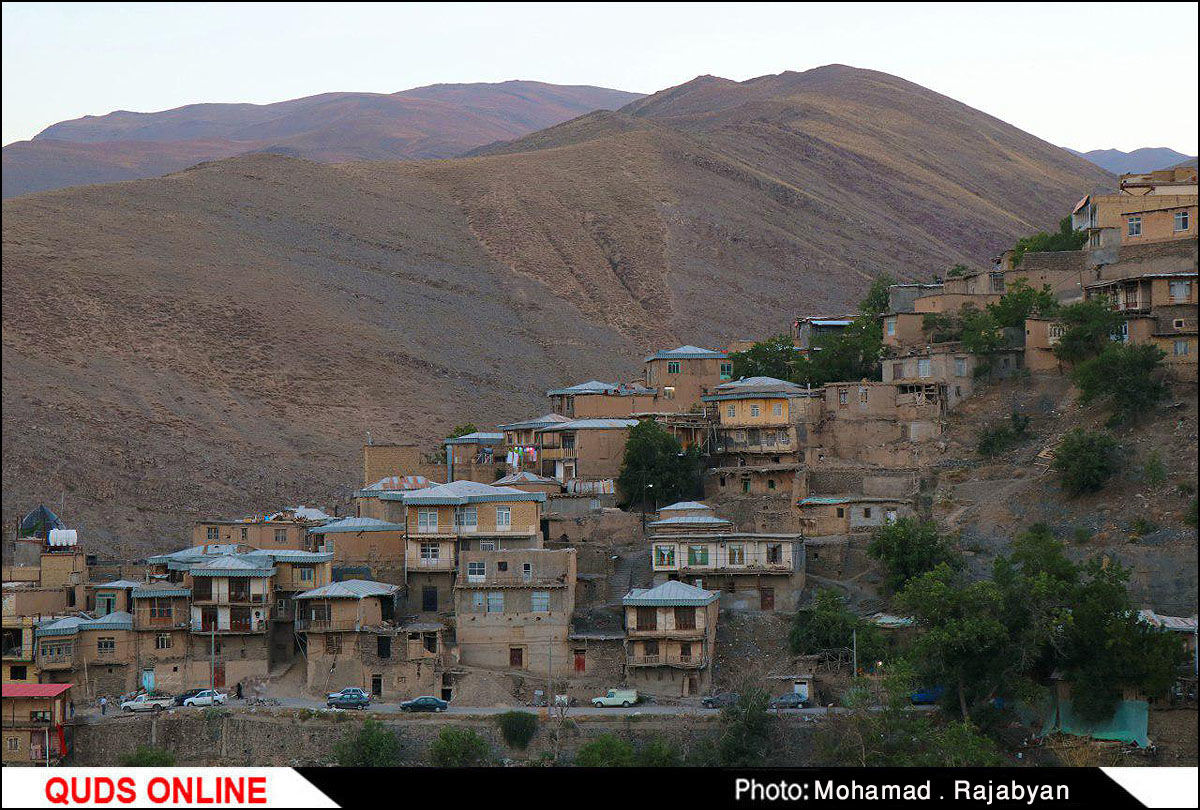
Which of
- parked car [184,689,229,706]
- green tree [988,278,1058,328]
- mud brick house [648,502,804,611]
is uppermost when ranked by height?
green tree [988,278,1058,328]

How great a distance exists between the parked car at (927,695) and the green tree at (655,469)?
44.2ft

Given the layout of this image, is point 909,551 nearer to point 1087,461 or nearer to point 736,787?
point 1087,461

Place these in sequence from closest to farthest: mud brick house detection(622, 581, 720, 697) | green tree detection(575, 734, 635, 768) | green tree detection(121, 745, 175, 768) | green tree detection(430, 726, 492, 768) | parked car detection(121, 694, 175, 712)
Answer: green tree detection(575, 734, 635, 768) → green tree detection(430, 726, 492, 768) → green tree detection(121, 745, 175, 768) → mud brick house detection(622, 581, 720, 697) → parked car detection(121, 694, 175, 712)

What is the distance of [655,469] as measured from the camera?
167 ft

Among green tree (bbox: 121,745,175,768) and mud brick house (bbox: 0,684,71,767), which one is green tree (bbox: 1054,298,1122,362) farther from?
mud brick house (bbox: 0,684,71,767)

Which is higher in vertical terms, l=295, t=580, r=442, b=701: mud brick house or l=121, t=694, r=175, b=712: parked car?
l=295, t=580, r=442, b=701: mud brick house

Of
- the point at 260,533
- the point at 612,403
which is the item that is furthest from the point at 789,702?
the point at 612,403

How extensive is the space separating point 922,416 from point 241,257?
7695 cm

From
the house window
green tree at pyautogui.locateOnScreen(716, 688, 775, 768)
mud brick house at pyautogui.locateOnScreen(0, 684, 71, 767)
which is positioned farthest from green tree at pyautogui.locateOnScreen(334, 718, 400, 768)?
the house window

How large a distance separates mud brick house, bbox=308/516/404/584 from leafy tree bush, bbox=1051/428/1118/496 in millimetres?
18598

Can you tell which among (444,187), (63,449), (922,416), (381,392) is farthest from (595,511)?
(444,187)

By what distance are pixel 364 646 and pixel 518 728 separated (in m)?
6.11

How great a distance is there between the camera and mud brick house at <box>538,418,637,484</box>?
5309cm

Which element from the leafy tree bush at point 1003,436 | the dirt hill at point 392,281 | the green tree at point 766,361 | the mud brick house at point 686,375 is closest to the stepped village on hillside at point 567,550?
the leafy tree bush at point 1003,436
